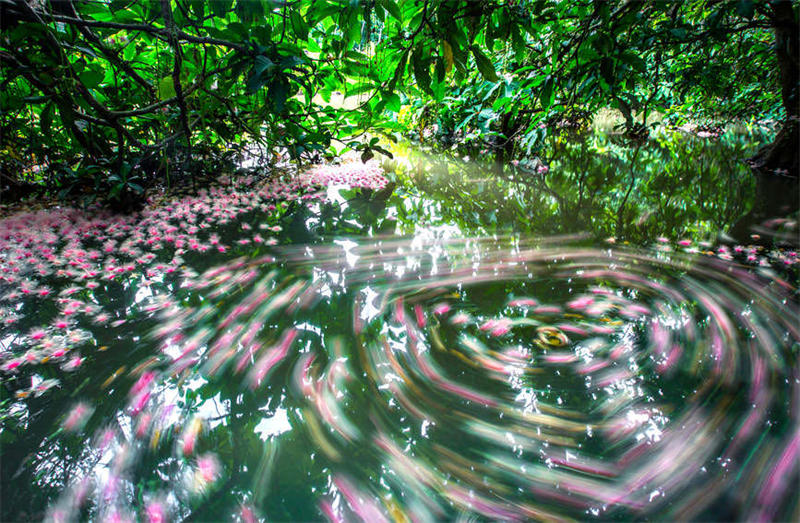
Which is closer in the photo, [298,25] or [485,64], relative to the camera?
[485,64]

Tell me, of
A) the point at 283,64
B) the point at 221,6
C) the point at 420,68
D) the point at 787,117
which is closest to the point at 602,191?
the point at 787,117

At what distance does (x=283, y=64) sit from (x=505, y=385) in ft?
4.14

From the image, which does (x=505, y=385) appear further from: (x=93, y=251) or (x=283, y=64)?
(x=93, y=251)

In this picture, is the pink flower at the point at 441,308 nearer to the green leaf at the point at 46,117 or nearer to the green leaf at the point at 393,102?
the green leaf at the point at 393,102

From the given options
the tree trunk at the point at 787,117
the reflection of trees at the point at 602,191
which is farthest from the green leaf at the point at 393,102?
the tree trunk at the point at 787,117

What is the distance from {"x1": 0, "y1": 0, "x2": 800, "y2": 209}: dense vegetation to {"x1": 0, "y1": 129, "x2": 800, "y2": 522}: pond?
599 mm

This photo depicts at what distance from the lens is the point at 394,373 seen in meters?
1.03

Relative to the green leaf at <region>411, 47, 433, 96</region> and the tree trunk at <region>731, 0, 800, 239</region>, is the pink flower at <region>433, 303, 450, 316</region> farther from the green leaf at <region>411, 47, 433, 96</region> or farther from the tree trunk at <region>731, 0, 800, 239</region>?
the tree trunk at <region>731, 0, 800, 239</region>

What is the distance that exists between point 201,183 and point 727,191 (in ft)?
13.0

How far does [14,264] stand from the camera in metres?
1.49

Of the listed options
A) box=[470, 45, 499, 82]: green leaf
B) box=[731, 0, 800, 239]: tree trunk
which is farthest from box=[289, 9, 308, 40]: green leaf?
box=[731, 0, 800, 239]: tree trunk

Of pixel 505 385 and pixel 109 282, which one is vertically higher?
pixel 109 282

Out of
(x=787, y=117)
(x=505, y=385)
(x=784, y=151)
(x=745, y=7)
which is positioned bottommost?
(x=505, y=385)

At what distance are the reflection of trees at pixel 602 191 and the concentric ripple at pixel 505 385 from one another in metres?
0.59
